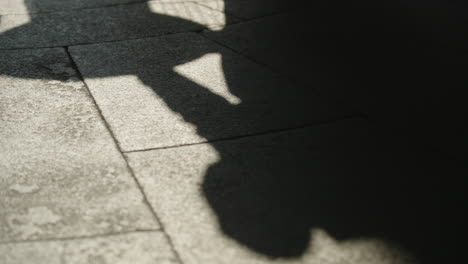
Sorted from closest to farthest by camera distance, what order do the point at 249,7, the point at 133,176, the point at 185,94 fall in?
1. the point at 133,176
2. the point at 185,94
3. the point at 249,7

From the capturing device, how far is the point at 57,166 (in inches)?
127

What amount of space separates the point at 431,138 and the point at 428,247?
107 cm

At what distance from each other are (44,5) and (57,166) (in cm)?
296

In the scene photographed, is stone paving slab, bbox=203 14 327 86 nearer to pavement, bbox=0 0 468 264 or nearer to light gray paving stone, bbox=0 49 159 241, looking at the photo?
pavement, bbox=0 0 468 264

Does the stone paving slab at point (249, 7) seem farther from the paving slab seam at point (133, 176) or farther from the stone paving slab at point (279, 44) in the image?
the paving slab seam at point (133, 176)

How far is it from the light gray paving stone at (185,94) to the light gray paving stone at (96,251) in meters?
0.87

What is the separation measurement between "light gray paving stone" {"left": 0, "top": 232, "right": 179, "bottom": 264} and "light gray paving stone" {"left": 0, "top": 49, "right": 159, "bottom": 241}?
7cm

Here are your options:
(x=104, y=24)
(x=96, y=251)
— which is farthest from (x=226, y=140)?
(x=104, y=24)

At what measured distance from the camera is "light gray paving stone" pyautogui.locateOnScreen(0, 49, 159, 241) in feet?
9.21

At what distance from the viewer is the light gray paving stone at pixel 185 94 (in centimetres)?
364

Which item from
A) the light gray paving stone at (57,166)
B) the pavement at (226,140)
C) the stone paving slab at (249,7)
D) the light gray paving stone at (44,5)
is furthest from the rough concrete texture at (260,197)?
the light gray paving stone at (44,5)

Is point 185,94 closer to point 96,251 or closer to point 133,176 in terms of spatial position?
point 133,176

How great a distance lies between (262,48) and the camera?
4801 mm

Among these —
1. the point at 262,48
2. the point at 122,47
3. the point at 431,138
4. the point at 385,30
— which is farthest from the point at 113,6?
the point at 431,138
